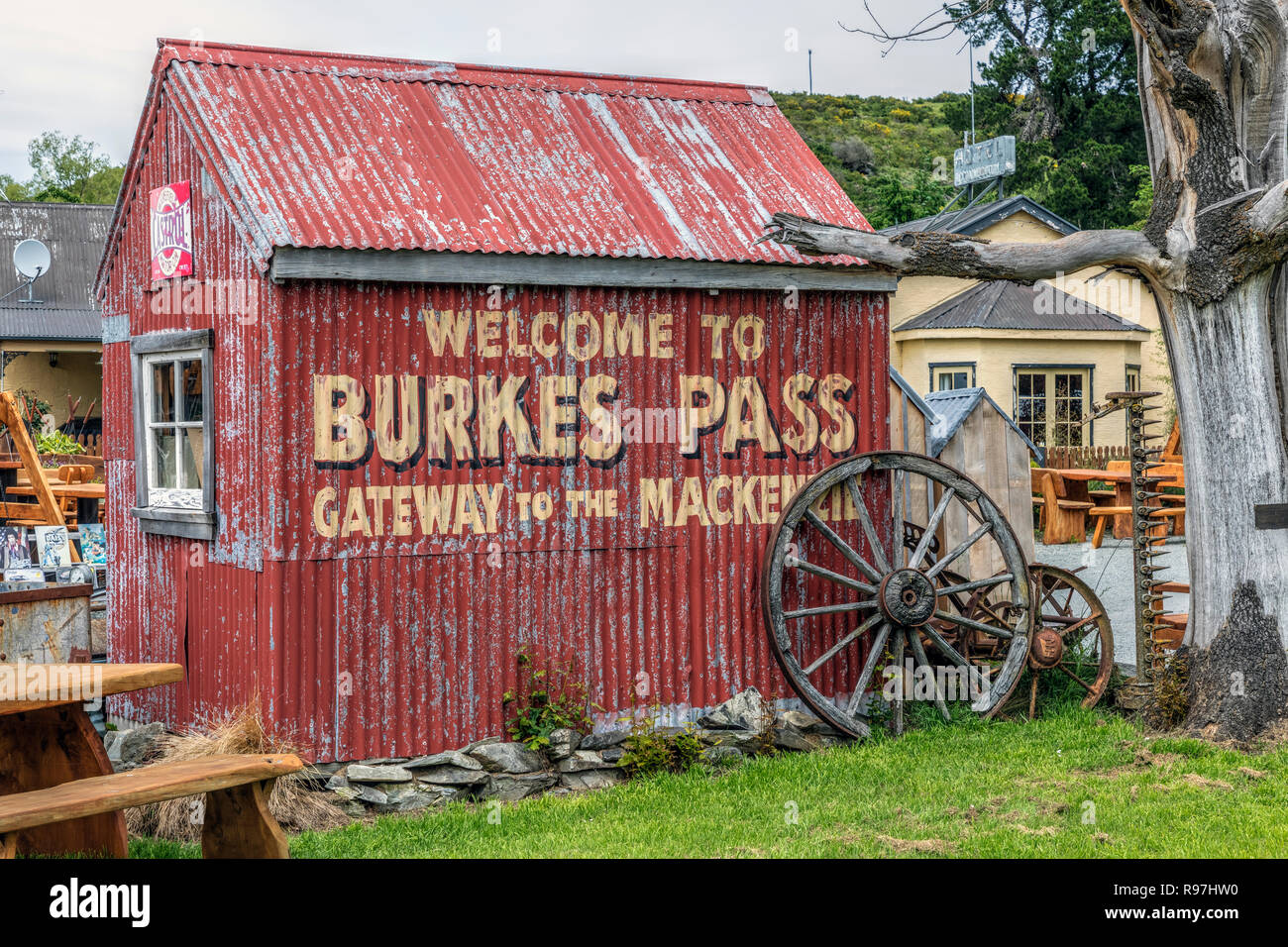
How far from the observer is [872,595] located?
9.06 metres

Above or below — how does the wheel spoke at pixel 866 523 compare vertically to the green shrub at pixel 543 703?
above

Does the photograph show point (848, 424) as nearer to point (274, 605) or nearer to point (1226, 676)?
point (1226, 676)

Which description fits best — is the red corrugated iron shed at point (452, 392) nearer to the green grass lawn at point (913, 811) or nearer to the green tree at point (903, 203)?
the green grass lawn at point (913, 811)

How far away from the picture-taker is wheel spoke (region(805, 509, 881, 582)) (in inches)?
347

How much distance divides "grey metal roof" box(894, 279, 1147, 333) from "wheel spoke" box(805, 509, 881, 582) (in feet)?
46.4

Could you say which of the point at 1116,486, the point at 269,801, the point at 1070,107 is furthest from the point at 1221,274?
the point at 1070,107

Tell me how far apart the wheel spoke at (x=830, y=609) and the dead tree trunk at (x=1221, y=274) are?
2.08 meters

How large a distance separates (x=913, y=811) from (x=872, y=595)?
7.15 ft

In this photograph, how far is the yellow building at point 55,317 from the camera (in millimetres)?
28844

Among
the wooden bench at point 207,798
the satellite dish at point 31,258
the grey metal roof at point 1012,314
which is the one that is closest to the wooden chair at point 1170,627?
the wooden bench at point 207,798

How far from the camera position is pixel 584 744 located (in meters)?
8.30

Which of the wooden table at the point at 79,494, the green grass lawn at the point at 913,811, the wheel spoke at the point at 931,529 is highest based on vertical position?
the wooden table at the point at 79,494

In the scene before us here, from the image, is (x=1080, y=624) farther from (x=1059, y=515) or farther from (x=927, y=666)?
(x=1059, y=515)
